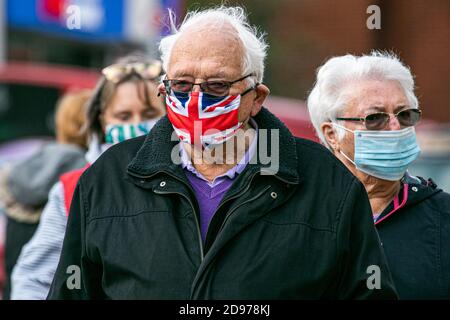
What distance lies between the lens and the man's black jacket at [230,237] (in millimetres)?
2932

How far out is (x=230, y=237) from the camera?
2959mm

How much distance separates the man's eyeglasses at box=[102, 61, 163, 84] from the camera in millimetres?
4725

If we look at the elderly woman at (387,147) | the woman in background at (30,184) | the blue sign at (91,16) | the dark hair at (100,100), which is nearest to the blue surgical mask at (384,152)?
the elderly woman at (387,147)

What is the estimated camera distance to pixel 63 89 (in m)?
9.61

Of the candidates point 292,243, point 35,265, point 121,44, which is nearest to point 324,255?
point 292,243

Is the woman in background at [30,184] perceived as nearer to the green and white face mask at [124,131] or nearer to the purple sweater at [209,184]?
the green and white face mask at [124,131]

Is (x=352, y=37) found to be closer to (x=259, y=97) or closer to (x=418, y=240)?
(x=418, y=240)

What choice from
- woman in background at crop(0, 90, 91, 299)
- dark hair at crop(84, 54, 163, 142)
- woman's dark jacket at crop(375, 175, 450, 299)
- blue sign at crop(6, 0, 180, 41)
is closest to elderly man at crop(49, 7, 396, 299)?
woman's dark jacket at crop(375, 175, 450, 299)

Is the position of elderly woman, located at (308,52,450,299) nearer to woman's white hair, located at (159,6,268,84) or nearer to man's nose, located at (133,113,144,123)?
woman's white hair, located at (159,6,268,84)

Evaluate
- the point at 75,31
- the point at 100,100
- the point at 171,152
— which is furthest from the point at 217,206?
the point at 75,31

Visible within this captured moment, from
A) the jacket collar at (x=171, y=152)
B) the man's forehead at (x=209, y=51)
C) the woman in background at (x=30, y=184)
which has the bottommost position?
the woman in background at (x=30, y=184)

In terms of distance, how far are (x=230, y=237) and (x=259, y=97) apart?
60 cm
